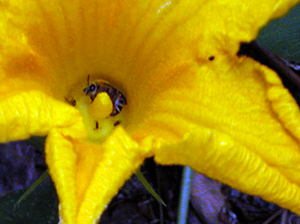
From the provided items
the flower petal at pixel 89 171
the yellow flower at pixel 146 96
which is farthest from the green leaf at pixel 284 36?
the flower petal at pixel 89 171

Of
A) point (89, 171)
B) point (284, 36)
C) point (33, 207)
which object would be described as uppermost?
point (284, 36)

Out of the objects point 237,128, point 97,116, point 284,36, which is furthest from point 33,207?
point 284,36

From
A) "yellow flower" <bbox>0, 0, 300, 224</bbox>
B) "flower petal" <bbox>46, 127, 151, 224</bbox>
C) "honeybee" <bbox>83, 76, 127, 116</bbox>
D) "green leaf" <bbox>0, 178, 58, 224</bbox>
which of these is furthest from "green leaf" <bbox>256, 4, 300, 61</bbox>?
"green leaf" <bbox>0, 178, 58, 224</bbox>

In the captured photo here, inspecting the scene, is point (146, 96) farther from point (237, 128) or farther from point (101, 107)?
point (237, 128)

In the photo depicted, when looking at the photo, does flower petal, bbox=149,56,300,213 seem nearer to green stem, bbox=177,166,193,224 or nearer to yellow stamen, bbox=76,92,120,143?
yellow stamen, bbox=76,92,120,143

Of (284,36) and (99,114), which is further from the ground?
(284,36)

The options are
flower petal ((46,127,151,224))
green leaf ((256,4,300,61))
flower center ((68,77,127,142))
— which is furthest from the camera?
green leaf ((256,4,300,61))

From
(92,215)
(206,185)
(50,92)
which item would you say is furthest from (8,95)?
(206,185)
